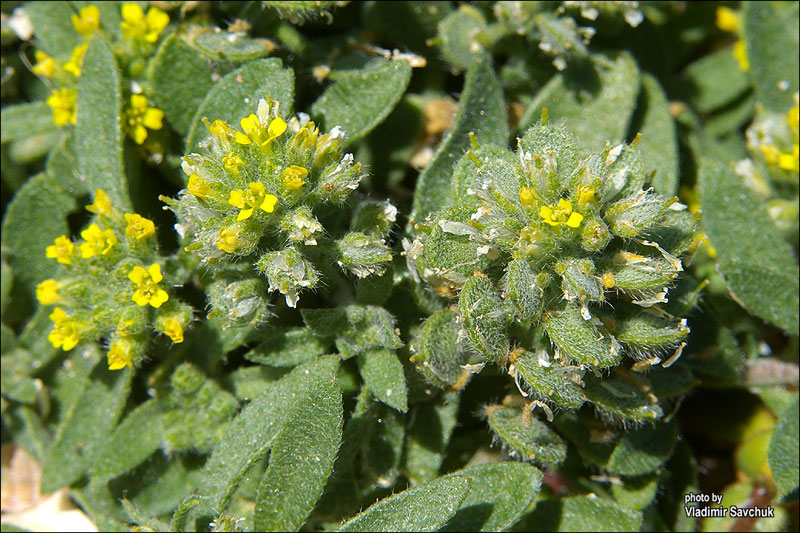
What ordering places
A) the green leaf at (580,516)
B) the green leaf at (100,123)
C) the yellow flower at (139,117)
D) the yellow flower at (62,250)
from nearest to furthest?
the yellow flower at (62,250), the green leaf at (580,516), the green leaf at (100,123), the yellow flower at (139,117)

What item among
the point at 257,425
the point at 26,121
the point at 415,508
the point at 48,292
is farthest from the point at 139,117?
the point at 415,508

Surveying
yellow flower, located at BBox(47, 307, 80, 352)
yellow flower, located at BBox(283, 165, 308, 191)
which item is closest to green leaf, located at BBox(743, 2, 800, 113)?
yellow flower, located at BBox(283, 165, 308, 191)

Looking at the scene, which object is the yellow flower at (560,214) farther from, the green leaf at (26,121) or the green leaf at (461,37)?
the green leaf at (26,121)

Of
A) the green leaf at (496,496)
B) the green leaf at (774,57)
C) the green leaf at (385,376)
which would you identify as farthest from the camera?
the green leaf at (774,57)

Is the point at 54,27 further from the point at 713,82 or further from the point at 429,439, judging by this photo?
the point at 713,82

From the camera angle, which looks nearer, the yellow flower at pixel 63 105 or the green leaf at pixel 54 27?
the yellow flower at pixel 63 105

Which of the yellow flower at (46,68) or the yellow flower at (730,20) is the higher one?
the yellow flower at (730,20)

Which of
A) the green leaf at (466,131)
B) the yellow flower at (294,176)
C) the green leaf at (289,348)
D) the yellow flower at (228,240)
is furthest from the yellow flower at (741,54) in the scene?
the yellow flower at (228,240)

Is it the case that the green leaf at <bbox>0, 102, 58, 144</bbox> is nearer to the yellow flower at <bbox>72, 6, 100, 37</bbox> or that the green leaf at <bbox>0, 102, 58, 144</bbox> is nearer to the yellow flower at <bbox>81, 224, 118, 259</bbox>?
the yellow flower at <bbox>72, 6, 100, 37</bbox>
